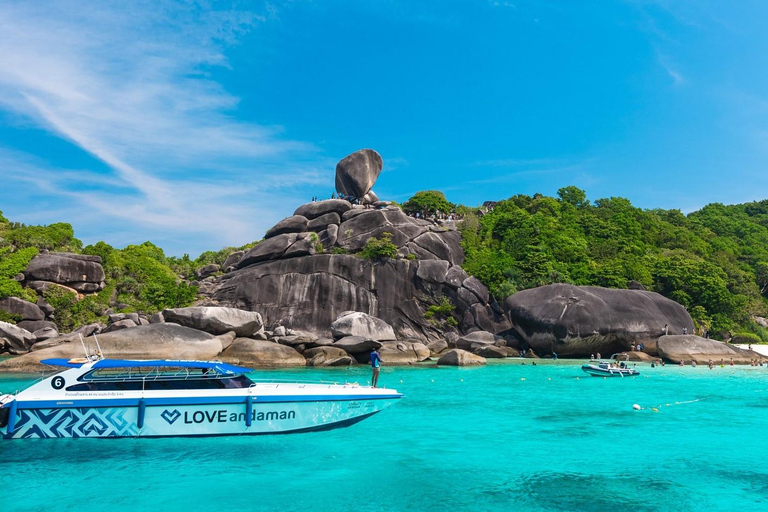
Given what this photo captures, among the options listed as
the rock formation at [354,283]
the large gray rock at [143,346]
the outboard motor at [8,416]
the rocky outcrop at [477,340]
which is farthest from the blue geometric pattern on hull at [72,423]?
the rocky outcrop at [477,340]

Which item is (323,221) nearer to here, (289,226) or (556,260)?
(289,226)

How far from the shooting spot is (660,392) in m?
25.8

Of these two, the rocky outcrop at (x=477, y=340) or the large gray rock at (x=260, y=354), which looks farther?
the rocky outcrop at (x=477, y=340)

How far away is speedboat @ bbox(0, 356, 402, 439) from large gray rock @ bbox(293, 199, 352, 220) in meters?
44.6

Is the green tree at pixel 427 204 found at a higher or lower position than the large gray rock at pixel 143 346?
higher

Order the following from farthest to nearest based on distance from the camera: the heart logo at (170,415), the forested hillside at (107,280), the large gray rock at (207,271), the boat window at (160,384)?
the large gray rock at (207,271) → the forested hillside at (107,280) → the boat window at (160,384) → the heart logo at (170,415)

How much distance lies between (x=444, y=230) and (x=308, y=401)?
46995mm

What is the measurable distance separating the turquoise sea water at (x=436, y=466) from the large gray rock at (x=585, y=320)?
74.5 feet

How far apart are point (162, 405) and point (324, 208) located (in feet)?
151

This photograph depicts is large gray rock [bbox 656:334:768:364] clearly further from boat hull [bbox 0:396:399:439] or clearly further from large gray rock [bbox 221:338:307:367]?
boat hull [bbox 0:396:399:439]

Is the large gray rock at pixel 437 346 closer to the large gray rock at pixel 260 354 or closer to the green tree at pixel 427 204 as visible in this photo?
the large gray rock at pixel 260 354

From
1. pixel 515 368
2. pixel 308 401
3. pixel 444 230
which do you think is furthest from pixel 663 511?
pixel 444 230

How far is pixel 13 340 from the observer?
130 feet

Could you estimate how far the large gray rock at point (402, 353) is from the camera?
132ft
